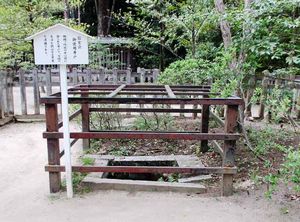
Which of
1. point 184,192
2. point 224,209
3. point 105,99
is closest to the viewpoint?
point 224,209

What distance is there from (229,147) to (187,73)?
115 inches

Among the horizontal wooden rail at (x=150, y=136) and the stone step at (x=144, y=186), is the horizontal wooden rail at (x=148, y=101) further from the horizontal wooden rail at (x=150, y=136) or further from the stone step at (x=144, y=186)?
the stone step at (x=144, y=186)

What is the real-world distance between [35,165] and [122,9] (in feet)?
52.7

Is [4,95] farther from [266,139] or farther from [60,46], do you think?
[266,139]

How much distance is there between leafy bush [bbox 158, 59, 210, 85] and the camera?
5.81 meters

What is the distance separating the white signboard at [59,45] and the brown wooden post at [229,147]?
5.64ft

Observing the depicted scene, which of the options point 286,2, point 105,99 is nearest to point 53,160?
point 105,99

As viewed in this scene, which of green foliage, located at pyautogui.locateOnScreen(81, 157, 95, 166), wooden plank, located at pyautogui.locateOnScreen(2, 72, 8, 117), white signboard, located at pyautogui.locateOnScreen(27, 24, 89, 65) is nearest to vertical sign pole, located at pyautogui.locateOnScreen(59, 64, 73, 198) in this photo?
white signboard, located at pyautogui.locateOnScreen(27, 24, 89, 65)

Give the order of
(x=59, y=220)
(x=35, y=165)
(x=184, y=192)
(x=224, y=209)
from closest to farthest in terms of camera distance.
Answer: (x=59, y=220) → (x=224, y=209) → (x=184, y=192) → (x=35, y=165)

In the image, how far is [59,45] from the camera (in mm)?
3178

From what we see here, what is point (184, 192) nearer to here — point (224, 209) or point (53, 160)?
point (224, 209)

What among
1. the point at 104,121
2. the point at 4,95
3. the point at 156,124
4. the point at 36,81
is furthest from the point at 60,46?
the point at 36,81

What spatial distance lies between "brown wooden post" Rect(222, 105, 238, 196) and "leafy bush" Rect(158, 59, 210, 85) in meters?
2.14

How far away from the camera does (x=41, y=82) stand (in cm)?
805
